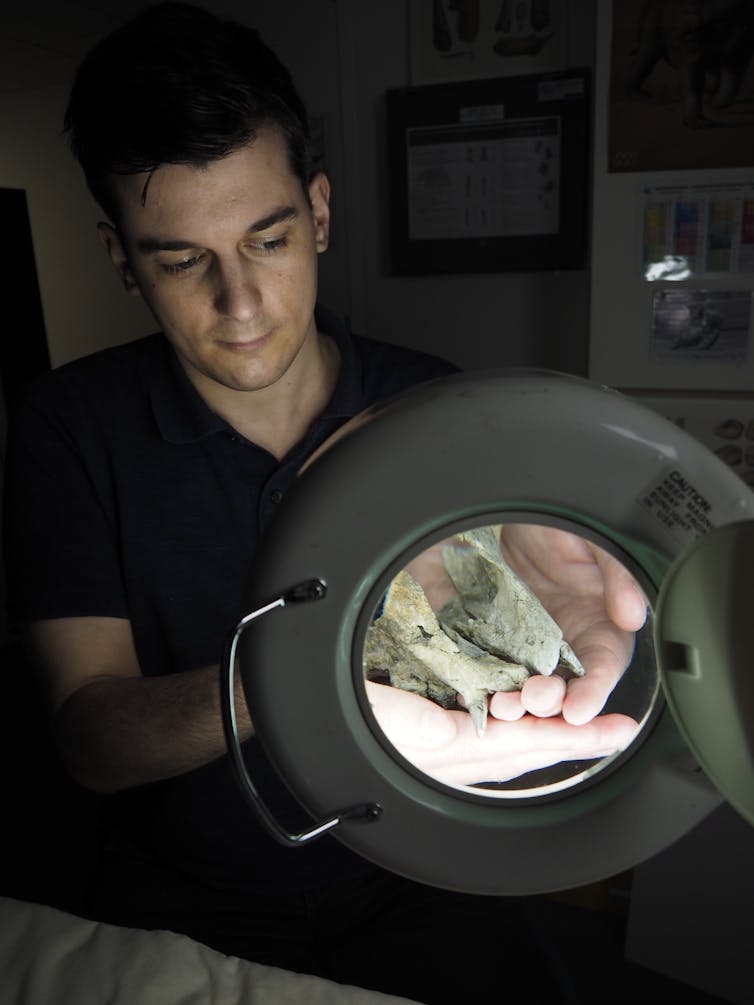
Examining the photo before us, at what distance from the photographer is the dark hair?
3.06ft

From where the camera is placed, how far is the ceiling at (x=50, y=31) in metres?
2.63

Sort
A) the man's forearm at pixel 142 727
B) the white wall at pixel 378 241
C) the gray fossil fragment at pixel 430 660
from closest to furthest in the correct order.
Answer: the gray fossil fragment at pixel 430 660 → the man's forearm at pixel 142 727 → the white wall at pixel 378 241

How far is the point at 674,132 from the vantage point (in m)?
1.76

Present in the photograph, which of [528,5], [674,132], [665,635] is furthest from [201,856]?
[528,5]

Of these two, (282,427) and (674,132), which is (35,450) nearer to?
(282,427)

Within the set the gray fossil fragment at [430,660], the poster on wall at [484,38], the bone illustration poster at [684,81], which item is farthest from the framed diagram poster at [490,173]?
the gray fossil fragment at [430,660]

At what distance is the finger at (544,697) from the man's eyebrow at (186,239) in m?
0.66

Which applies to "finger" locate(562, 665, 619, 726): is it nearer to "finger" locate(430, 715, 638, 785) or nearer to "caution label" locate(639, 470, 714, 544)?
"finger" locate(430, 715, 638, 785)

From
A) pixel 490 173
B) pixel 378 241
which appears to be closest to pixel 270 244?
pixel 490 173

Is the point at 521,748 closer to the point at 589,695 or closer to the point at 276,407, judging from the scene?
the point at 589,695

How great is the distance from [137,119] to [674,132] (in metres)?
1.32

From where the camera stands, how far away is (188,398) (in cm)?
119

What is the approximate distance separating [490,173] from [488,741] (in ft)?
6.94

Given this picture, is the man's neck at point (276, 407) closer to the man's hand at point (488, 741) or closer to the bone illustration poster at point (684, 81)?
the man's hand at point (488, 741)
